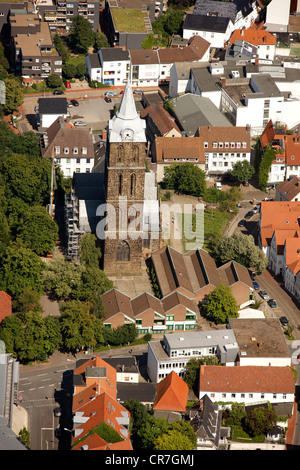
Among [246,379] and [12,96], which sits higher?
[12,96]

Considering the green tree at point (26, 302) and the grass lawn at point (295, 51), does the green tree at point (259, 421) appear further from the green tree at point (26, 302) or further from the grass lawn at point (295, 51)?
the grass lawn at point (295, 51)

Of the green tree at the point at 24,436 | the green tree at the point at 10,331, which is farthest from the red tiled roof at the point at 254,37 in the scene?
the green tree at the point at 24,436

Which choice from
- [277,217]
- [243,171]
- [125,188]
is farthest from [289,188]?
[125,188]

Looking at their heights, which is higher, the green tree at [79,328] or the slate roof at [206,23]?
the slate roof at [206,23]

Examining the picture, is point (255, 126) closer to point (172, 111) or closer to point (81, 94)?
point (172, 111)

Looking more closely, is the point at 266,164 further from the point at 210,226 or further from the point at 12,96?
the point at 12,96

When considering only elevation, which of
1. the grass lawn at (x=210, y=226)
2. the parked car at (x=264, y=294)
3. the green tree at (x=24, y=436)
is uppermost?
the grass lawn at (x=210, y=226)

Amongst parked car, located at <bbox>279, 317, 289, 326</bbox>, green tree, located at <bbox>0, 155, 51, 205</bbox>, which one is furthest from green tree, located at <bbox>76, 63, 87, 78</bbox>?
parked car, located at <bbox>279, 317, 289, 326</bbox>

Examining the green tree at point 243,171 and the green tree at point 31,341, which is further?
the green tree at point 243,171
